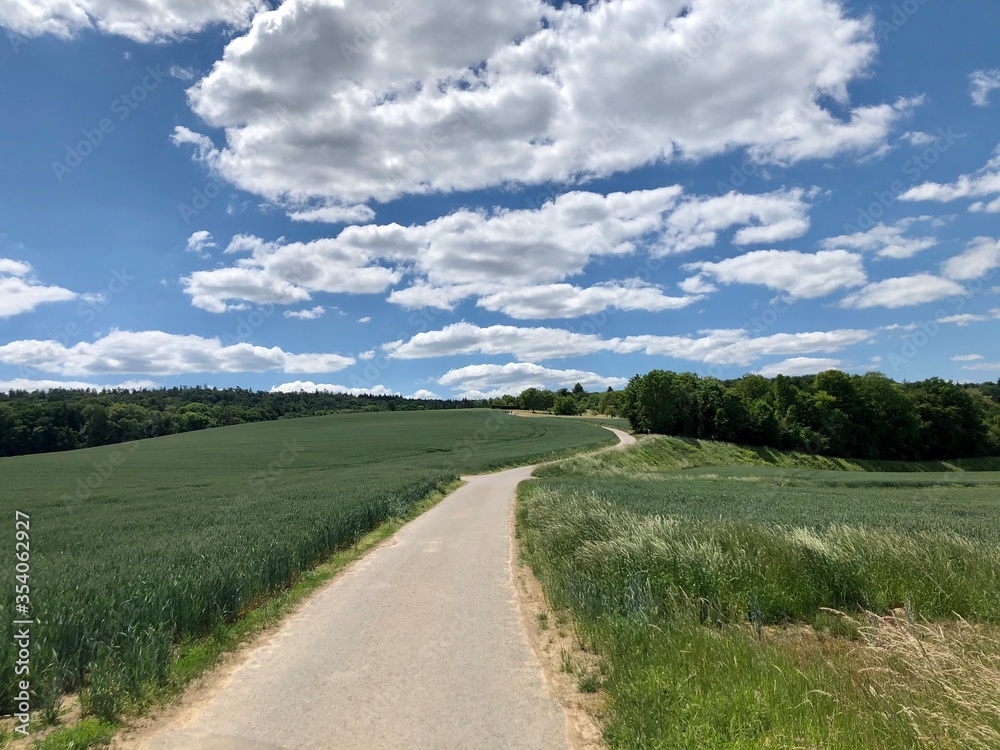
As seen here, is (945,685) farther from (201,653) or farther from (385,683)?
(201,653)

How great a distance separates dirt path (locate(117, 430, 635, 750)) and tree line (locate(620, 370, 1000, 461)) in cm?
8522

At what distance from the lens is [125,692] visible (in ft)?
19.3

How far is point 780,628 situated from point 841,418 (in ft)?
309

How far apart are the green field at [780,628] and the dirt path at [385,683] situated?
1.03 m

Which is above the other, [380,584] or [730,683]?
[730,683]

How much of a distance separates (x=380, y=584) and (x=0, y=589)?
6.14 meters

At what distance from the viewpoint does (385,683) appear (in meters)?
6.23

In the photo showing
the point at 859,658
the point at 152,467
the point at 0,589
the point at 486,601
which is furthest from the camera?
the point at 152,467

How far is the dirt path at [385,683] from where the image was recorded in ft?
16.7

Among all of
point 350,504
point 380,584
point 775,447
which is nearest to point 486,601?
point 380,584

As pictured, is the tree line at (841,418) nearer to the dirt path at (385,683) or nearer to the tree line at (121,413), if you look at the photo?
the dirt path at (385,683)

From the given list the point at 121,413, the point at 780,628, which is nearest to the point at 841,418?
the point at 780,628

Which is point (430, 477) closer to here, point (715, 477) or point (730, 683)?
point (715, 477)

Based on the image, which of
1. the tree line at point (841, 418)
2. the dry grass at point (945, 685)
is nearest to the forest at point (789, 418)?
the tree line at point (841, 418)
